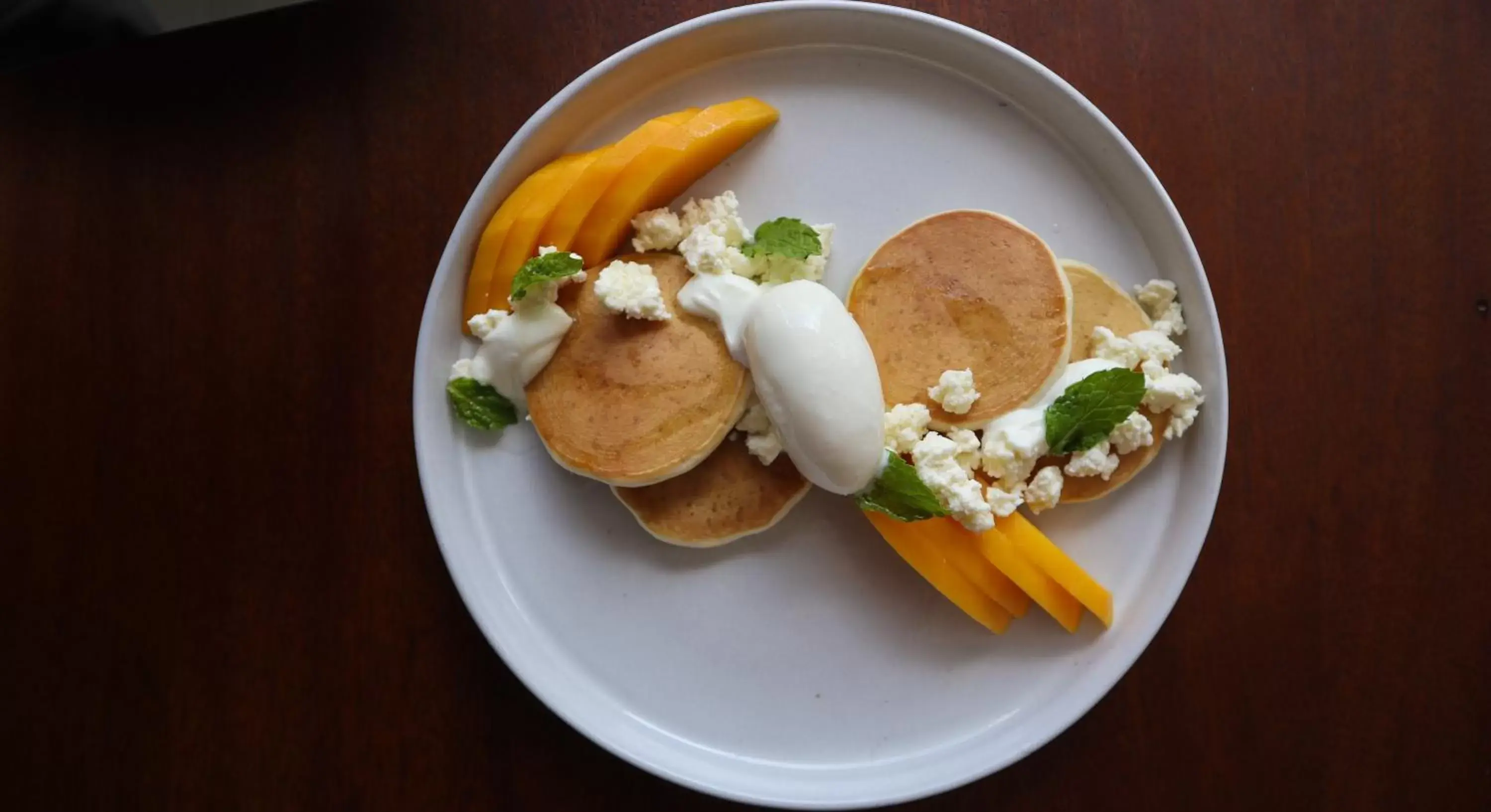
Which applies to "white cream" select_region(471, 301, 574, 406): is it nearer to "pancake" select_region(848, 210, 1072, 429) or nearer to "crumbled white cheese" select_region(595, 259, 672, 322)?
"crumbled white cheese" select_region(595, 259, 672, 322)

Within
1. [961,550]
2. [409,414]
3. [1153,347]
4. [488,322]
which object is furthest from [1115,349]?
[409,414]

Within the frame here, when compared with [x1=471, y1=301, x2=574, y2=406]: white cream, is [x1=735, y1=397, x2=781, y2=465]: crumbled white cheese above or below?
below

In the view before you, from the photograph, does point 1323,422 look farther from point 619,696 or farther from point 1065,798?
point 619,696

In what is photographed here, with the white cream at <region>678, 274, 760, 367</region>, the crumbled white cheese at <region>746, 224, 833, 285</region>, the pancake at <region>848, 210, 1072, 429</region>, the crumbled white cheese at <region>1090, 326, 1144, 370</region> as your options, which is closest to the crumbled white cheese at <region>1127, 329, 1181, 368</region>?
the crumbled white cheese at <region>1090, 326, 1144, 370</region>

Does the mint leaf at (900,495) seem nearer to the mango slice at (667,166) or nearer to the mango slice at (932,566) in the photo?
the mango slice at (932,566)

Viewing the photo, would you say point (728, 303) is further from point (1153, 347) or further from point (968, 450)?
point (1153, 347)

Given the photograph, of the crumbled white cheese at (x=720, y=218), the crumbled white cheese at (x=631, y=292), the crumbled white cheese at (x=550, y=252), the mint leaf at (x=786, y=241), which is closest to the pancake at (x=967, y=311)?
the mint leaf at (x=786, y=241)

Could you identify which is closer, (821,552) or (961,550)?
(961,550)
